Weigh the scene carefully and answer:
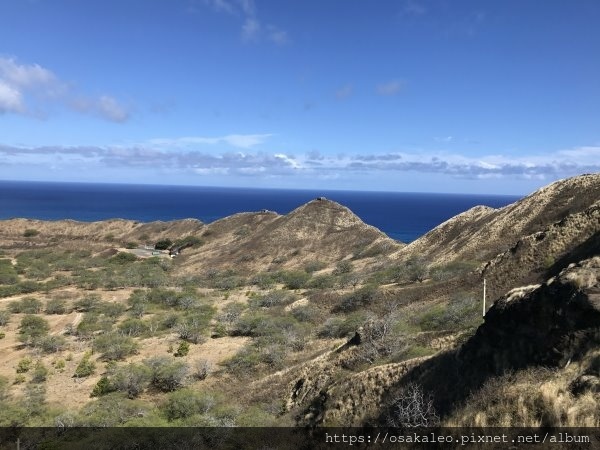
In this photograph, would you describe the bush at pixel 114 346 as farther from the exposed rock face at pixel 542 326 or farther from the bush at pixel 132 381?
the exposed rock face at pixel 542 326

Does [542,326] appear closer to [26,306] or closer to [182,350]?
[182,350]

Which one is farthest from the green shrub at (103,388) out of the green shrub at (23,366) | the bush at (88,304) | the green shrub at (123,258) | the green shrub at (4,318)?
the green shrub at (123,258)

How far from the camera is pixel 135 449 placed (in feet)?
40.6

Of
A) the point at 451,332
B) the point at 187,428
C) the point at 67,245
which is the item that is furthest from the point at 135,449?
the point at 67,245

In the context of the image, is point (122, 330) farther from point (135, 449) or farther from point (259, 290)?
point (135, 449)

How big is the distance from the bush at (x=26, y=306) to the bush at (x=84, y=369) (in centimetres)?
1533

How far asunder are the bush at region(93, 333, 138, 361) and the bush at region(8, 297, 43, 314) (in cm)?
1202

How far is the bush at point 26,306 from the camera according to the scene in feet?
117

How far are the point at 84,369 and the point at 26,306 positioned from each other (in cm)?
1767

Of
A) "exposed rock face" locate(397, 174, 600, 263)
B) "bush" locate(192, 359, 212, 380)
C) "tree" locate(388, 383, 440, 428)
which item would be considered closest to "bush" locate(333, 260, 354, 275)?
"exposed rock face" locate(397, 174, 600, 263)

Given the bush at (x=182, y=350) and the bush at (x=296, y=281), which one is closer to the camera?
the bush at (x=182, y=350)

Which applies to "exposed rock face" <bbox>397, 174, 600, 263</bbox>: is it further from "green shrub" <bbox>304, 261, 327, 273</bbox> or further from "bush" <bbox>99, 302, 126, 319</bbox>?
"bush" <bbox>99, 302, 126, 319</bbox>

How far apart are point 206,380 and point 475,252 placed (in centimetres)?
2523

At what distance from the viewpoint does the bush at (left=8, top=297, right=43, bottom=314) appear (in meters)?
35.7
